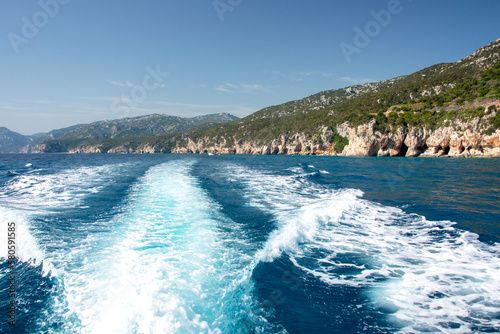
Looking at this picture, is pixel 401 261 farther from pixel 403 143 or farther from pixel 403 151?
pixel 403 151

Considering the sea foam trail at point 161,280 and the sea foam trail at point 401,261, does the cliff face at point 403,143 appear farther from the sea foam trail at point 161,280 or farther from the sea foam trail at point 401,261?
the sea foam trail at point 161,280

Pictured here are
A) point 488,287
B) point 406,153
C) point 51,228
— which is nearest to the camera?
point 488,287

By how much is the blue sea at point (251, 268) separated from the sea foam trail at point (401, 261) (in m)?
0.03

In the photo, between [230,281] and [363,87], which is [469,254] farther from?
[363,87]

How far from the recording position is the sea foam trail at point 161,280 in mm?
3594

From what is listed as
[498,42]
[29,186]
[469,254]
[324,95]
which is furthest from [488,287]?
[324,95]

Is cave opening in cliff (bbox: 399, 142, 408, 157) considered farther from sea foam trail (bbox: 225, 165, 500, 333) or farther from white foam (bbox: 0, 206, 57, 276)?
white foam (bbox: 0, 206, 57, 276)

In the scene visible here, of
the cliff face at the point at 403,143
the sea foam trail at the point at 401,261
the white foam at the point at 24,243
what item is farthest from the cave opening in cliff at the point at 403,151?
the white foam at the point at 24,243

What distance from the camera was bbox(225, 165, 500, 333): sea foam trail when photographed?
3850 mm

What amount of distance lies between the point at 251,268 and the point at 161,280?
194 centimetres

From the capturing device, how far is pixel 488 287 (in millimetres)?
4461

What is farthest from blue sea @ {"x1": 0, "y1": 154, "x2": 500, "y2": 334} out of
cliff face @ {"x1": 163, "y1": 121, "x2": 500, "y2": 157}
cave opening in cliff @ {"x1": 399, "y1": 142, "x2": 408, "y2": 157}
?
cave opening in cliff @ {"x1": 399, "y1": 142, "x2": 408, "y2": 157}

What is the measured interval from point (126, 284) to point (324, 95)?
489ft

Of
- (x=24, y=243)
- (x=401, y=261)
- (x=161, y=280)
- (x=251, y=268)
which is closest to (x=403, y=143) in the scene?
(x=401, y=261)
